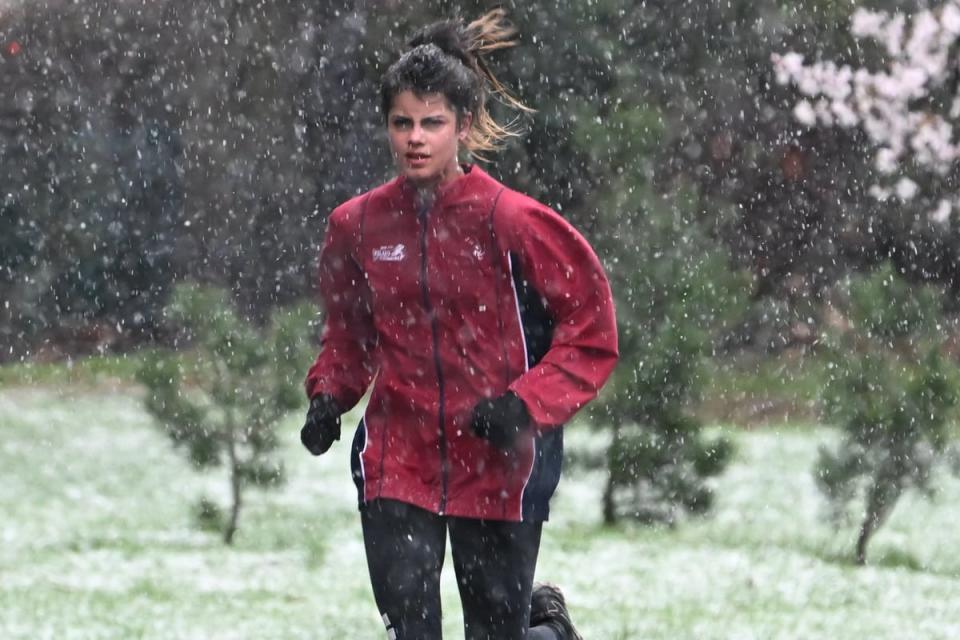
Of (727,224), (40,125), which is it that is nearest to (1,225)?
(40,125)

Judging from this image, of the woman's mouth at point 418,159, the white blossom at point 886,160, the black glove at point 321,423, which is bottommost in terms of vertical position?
the black glove at point 321,423

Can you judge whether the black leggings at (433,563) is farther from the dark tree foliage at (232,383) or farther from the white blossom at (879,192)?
the white blossom at (879,192)

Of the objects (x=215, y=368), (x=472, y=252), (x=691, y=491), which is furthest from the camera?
(x=691, y=491)

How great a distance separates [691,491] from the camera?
31.0ft

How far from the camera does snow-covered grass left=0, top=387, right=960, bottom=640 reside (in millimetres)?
6668

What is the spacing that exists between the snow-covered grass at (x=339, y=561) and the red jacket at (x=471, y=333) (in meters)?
2.55

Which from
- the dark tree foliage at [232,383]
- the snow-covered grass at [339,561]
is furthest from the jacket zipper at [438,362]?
the dark tree foliage at [232,383]

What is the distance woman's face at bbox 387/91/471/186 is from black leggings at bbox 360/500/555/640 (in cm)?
76

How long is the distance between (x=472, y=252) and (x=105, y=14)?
1590cm

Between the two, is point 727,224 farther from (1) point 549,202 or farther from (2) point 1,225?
(2) point 1,225

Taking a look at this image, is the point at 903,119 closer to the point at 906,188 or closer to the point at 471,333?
the point at 906,188

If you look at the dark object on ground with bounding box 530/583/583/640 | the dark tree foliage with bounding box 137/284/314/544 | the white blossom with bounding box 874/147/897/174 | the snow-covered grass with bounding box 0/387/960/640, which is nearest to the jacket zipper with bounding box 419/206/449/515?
the dark object on ground with bounding box 530/583/583/640

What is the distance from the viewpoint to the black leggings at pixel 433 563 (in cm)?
388

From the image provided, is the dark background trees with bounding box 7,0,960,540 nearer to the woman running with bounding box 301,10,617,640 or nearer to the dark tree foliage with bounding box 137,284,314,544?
the dark tree foliage with bounding box 137,284,314,544
